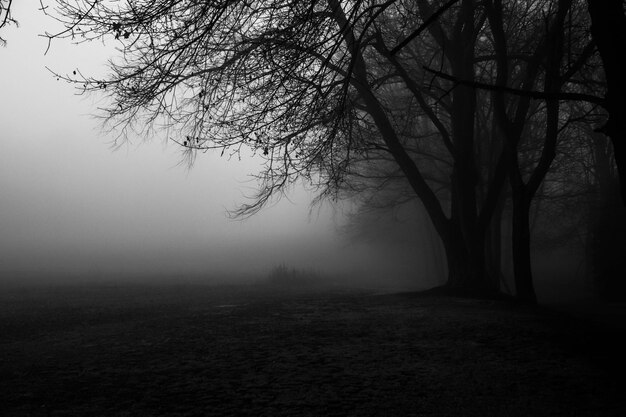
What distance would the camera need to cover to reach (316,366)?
4512 mm

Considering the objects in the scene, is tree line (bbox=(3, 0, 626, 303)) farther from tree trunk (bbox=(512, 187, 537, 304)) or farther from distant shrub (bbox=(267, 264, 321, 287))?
distant shrub (bbox=(267, 264, 321, 287))

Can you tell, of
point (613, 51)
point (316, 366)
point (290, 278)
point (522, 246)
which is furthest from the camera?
point (290, 278)

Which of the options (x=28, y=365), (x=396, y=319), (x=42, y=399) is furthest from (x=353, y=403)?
(x=396, y=319)

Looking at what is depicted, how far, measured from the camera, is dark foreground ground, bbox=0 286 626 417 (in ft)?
11.3

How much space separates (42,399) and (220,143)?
6099mm

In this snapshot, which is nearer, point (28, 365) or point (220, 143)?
point (28, 365)

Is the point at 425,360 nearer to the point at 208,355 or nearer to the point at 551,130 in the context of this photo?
the point at 208,355

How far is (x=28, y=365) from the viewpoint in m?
4.76

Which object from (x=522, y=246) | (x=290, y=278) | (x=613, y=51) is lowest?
(x=290, y=278)

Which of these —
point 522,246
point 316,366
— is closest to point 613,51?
point 316,366

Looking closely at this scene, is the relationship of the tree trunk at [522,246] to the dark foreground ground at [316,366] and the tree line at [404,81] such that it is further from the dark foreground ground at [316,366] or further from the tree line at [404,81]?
the dark foreground ground at [316,366]

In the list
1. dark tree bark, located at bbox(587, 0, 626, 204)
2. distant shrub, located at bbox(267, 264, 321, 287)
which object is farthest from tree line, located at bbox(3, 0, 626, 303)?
distant shrub, located at bbox(267, 264, 321, 287)

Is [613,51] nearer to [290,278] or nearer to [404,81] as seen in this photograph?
[404,81]

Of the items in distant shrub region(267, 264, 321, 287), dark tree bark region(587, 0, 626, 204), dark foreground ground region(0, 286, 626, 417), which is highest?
dark tree bark region(587, 0, 626, 204)
